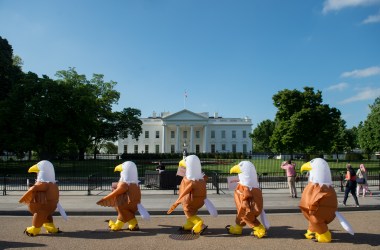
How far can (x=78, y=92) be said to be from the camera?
29.6m

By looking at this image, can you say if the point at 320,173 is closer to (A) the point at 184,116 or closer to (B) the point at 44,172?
(B) the point at 44,172

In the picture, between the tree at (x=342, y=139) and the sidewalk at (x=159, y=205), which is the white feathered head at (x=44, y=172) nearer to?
the sidewalk at (x=159, y=205)

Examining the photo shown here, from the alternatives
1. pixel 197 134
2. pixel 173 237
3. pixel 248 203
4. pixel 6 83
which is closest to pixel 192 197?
pixel 173 237

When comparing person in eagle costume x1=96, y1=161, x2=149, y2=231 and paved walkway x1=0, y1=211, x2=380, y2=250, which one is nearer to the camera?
paved walkway x1=0, y1=211, x2=380, y2=250

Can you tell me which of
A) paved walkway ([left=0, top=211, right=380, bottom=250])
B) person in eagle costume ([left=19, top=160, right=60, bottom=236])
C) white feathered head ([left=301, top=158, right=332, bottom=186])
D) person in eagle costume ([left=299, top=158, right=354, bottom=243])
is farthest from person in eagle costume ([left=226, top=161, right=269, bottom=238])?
person in eagle costume ([left=19, top=160, right=60, bottom=236])

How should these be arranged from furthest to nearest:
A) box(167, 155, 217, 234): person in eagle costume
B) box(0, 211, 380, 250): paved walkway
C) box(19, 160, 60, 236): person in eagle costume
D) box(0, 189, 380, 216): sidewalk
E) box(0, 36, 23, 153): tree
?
box(0, 36, 23, 153): tree
box(0, 189, 380, 216): sidewalk
box(167, 155, 217, 234): person in eagle costume
box(19, 160, 60, 236): person in eagle costume
box(0, 211, 380, 250): paved walkway

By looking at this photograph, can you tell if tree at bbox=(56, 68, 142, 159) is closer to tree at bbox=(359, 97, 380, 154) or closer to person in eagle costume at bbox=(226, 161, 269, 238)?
tree at bbox=(359, 97, 380, 154)

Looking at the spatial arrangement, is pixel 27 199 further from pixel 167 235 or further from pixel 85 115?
pixel 85 115

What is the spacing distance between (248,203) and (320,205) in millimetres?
1520

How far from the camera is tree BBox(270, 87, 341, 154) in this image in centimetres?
3569

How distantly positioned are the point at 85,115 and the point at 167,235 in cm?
2274

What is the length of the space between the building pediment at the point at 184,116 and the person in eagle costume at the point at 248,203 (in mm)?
83460

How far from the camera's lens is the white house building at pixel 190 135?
92.5 m

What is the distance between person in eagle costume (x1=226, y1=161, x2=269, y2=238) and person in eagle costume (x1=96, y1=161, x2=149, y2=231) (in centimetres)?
233
